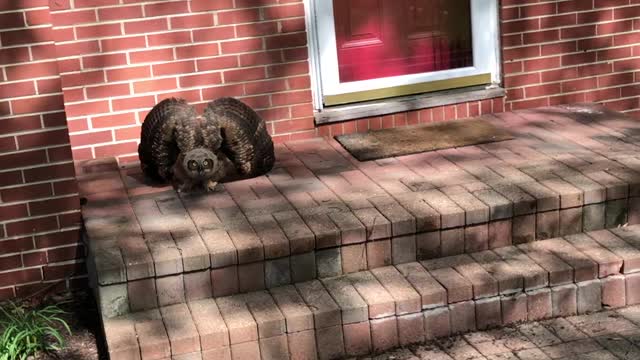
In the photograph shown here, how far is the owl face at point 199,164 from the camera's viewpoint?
472 centimetres

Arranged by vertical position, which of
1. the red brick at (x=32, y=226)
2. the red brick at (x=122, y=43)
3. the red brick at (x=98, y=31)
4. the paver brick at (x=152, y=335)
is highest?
the red brick at (x=98, y=31)

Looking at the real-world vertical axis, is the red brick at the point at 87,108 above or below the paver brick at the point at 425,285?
above

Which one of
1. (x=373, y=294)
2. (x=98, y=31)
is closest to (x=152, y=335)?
(x=373, y=294)

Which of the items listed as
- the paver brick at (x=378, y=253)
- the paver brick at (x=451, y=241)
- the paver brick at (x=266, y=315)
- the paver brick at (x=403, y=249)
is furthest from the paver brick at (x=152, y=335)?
the paver brick at (x=451, y=241)

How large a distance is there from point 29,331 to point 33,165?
891 millimetres

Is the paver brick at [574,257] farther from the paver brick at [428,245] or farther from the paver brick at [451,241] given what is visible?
the paver brick at [428,245]

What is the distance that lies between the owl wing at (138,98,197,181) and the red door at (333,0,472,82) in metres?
1.28

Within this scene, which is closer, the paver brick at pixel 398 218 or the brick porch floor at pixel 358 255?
the brick porch floor at pixel 358 255

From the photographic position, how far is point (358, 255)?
4.34 m

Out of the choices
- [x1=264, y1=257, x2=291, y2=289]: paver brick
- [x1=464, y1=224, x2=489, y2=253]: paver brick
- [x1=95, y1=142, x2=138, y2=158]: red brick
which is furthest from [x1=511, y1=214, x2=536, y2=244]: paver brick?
[x1=95, y1=142, x2=138, y2=158]: red brick

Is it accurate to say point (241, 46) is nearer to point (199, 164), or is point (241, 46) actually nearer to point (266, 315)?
point (199, 164)

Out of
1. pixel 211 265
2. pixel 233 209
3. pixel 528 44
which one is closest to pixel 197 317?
pixel 211 265

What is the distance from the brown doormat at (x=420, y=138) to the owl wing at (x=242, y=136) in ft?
1.91

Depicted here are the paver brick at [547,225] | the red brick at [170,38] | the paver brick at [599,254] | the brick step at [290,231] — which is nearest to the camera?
the brick step at [290,231]
